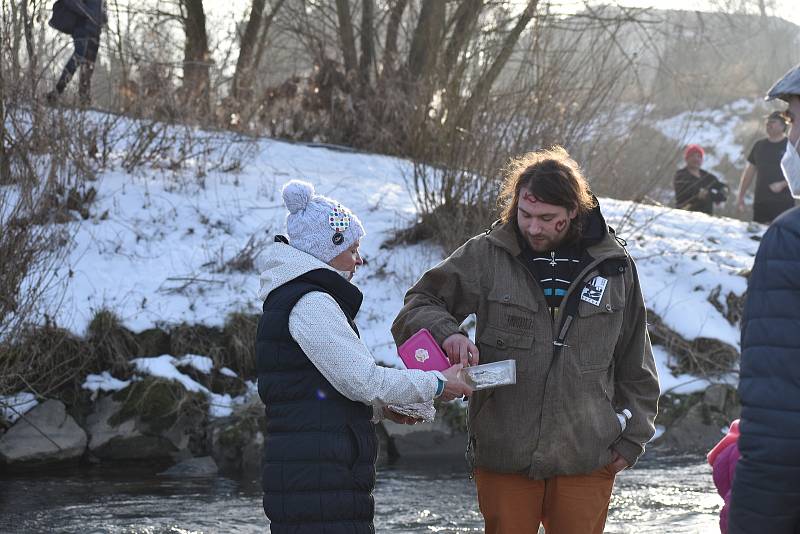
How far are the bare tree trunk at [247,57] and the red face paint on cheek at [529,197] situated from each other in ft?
35.2

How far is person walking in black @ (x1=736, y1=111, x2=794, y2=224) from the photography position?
12.9m

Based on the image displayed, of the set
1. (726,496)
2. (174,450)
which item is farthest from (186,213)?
(726,496)

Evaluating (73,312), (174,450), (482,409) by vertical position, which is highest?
(482,409)

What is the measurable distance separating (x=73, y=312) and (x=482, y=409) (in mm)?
5824

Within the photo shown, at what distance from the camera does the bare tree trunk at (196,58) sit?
42.7 ft

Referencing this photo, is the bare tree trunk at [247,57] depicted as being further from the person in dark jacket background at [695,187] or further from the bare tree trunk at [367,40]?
the person in dark jacket background at [695,187]

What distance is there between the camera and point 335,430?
10.8ft

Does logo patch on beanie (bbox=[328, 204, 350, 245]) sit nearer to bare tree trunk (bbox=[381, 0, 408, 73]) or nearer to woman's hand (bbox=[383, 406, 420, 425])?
woman's hand (bbox=[383, 406, 420, 425])

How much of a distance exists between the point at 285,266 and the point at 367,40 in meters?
12.5

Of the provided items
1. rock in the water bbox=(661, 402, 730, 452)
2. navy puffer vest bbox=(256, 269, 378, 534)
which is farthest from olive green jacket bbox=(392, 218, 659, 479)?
rock in the water bbox=(661, 402, 730, 452)

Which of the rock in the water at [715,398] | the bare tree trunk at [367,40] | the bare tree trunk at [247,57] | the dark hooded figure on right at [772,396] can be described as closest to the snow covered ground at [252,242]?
the rock in the water at [715,398]

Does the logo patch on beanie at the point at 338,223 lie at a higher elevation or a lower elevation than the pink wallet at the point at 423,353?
higher

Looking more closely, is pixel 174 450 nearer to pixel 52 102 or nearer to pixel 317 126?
pixel 52 102

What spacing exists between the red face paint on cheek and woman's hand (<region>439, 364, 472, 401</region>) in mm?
642
